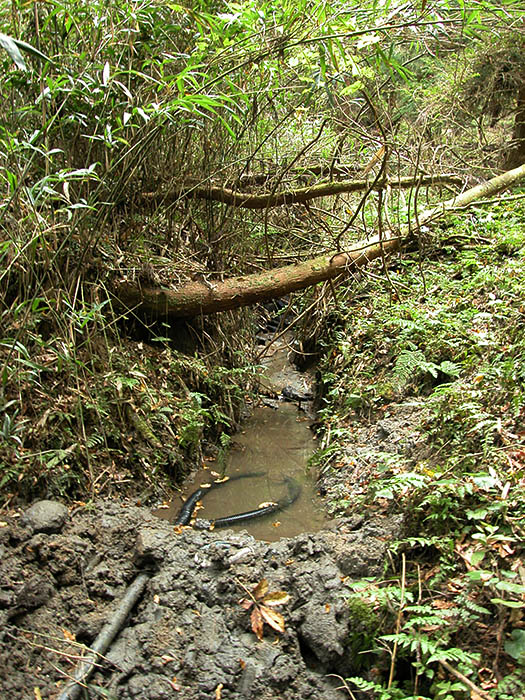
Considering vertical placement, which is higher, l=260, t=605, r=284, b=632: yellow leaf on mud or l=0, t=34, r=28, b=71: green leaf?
l=0, t=34, r=28, b=71: green leaf

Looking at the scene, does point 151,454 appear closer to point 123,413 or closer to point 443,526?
point 123,413

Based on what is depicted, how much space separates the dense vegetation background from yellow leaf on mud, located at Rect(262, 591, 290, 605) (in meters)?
0.38

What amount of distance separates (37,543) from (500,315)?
3238 mm

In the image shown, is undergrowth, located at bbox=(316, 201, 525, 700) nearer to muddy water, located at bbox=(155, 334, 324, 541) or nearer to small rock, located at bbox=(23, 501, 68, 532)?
muddy water, located at bbox=(155, 334, 324, 541)

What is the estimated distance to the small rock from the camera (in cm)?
258

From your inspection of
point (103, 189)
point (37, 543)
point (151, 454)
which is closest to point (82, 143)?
point (103, 189)

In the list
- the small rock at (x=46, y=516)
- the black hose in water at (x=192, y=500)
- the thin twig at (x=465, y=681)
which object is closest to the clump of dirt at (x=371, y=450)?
the black hose in water at (x=192, y=500)

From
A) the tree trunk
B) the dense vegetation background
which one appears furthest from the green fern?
the tree trunk

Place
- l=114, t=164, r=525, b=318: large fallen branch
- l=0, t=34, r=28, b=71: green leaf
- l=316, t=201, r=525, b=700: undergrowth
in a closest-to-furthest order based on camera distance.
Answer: l=0, t=34, r=28, b=71: green leaf, l=316, t=201, r=525, b=700: undergrowth, l=114, t=164, r=525, b=318: large fallen branch

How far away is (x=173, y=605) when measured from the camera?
243 centimetres

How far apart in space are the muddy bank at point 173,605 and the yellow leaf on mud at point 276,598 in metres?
0.04

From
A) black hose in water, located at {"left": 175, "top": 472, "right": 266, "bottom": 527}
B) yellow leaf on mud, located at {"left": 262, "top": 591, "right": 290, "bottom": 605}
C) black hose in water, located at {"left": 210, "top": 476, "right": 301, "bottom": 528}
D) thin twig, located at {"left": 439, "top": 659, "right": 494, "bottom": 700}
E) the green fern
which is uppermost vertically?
the green fern

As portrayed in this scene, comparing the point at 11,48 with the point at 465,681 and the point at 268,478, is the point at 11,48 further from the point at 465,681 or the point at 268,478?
the point at 268,478

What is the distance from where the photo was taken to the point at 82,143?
11.0ft
